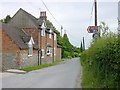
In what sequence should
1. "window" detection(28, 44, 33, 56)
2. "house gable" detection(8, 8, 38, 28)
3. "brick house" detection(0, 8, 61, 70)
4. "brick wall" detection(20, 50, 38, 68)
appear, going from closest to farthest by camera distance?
"brick house" detection(0, 8, 61, 70) < "brick wall" detection(20, 50, 38, 68) < "window" detection(28, 44, 33, 56) < "house gable" detection(8, 8, 38, 28)

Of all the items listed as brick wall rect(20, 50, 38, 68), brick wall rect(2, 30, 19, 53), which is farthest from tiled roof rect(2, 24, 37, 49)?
brick wall rect(20, 50, 38, 68)

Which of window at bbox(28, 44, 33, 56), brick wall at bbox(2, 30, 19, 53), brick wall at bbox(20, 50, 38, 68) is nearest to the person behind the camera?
brick wall at bbox(2, 30, 19, 53)

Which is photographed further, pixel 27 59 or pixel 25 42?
pixel 25 42

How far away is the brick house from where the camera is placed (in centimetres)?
3628

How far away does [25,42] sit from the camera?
137ft

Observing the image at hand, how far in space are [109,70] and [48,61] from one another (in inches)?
1809

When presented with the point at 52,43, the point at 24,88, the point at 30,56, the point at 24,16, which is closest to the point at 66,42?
the point at 52,43

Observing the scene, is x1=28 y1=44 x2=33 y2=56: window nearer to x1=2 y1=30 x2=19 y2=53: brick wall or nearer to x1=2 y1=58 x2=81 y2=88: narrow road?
x1=2 y1=30 x2=19 y2=53: brick wall

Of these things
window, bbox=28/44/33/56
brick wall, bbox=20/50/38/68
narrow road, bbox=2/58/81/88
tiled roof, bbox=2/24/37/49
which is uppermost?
tiled roof, bbox=2/24/37/49

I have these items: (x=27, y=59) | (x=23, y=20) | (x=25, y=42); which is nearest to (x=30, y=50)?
(x=25, y=42)

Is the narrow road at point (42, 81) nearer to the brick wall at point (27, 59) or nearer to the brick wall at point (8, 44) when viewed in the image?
the brick wall at point (8, 44)

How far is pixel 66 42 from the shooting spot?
114 metres

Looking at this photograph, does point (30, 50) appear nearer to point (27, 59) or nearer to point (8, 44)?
point (27, 59)

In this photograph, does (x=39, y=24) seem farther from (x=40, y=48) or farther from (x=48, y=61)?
(x=48, y=61)
